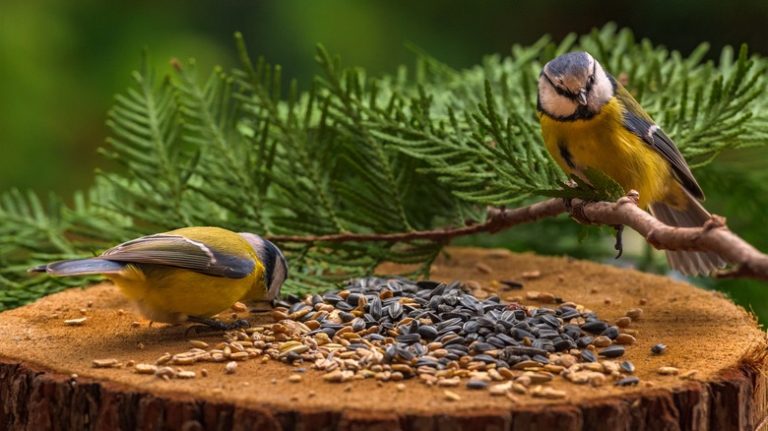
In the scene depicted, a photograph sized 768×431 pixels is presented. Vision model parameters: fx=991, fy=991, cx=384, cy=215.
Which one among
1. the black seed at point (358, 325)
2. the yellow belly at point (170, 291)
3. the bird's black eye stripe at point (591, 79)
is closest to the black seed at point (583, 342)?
the black seed at point (358, 325)

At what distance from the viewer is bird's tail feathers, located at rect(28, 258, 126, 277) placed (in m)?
2.09

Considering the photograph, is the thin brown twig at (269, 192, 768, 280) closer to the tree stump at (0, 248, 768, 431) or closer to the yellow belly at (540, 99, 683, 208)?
the yellow belly at (540, 99, 683, 208)

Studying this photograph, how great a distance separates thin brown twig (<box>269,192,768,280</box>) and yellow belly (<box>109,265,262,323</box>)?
456 millimetres

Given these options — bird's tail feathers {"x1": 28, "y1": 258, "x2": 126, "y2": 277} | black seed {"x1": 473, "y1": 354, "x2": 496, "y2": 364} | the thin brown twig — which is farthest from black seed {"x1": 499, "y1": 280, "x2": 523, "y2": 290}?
bird's tail feathers {"x1": 28, "y1": 258, "x2": 126, "y2": 277}

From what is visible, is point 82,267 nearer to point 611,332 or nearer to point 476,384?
point 476,384

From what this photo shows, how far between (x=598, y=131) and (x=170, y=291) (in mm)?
1126

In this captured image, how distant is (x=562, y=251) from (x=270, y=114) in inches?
47.3

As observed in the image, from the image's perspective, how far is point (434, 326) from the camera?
2195 mm

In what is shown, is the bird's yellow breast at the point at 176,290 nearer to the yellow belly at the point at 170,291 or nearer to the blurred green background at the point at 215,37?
the yellow belly at the point at 170,291

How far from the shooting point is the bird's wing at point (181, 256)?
222 cm

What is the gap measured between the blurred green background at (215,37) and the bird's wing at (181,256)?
103 inches

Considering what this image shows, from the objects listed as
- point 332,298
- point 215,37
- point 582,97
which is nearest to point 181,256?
point 332,298

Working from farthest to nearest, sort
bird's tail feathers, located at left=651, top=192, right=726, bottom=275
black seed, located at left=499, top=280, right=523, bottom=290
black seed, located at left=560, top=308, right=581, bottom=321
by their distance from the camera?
black seed, located at left=499, top=280, right=523, bottom=290, bird's tail feathers, located at left=651, top=192, right=726, bottom=275, black seed, located at left=560, top=308, right=581, bottom=321

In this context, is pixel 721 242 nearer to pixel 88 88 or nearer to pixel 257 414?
pixel 257 414
